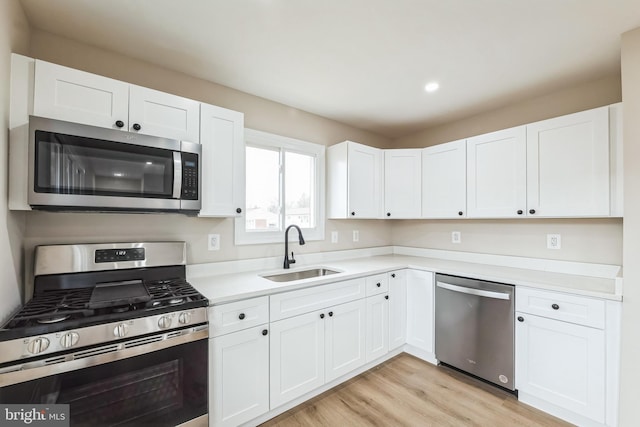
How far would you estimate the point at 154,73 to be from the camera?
1997 millimetres

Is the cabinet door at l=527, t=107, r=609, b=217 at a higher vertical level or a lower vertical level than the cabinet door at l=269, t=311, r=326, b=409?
higher

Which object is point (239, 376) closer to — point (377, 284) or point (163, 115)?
point (377, 284)

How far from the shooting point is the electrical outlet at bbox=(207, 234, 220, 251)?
2180 mm

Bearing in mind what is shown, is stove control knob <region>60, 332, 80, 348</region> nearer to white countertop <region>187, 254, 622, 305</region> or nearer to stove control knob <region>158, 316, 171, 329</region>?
stove control knob <region>158, 316, 171, 329</region>

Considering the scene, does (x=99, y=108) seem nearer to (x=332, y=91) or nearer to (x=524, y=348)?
(x=332, y=91)

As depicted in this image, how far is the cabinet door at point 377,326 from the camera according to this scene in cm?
245

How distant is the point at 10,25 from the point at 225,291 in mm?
1737

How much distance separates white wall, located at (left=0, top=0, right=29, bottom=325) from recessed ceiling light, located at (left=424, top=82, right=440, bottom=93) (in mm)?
2620

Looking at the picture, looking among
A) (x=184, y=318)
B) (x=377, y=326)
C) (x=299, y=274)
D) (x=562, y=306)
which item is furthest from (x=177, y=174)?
(x=562, y=306)

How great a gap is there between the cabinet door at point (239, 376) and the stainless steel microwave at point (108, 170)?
893 mm

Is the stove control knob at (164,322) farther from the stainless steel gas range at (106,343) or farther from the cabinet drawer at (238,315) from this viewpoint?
the cabinet drawer at (238,315)

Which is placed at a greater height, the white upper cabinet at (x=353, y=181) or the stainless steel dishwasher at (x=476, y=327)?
the white upper cabinet at (x=353, y=181)

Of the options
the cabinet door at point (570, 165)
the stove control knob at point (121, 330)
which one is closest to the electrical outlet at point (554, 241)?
the cabinet door at point (570, 165)

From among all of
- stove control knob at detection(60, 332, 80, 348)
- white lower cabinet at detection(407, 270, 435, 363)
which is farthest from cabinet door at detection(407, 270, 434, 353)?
stove control knob at detection(60, 332, 80, 348)
